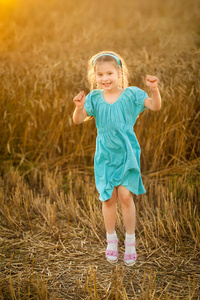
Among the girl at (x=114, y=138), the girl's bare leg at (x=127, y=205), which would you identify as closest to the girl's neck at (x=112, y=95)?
the girl at (x=114, y=138)

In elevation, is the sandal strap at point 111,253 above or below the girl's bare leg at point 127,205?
below

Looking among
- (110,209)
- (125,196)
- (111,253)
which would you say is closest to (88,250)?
(111,253)

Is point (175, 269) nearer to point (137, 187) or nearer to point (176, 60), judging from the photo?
point (137, 187)

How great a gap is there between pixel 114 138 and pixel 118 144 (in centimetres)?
5

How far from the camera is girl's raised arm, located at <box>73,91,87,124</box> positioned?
7.15ft

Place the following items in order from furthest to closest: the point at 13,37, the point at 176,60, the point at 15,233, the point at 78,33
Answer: the point at 78,33, the point at 13,37, the point at 176,60, the point at 15,233

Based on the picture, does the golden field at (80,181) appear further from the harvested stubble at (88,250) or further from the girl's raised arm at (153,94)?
the girl's raised arm at (153,94)

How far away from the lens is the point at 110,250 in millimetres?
2365

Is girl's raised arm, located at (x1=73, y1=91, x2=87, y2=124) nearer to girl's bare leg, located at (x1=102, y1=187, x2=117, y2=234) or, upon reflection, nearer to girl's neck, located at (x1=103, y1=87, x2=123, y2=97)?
girl's neck, located at (x1=103, y1=87, x2=123, y2=97)

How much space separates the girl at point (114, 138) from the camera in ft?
7.37

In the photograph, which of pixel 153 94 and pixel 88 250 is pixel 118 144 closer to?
pixel 153 94

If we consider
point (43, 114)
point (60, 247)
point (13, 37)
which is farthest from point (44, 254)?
point (13, 37)

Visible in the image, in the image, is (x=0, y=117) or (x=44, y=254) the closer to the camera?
(x=44, y=254)

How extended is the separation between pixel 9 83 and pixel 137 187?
228cm
